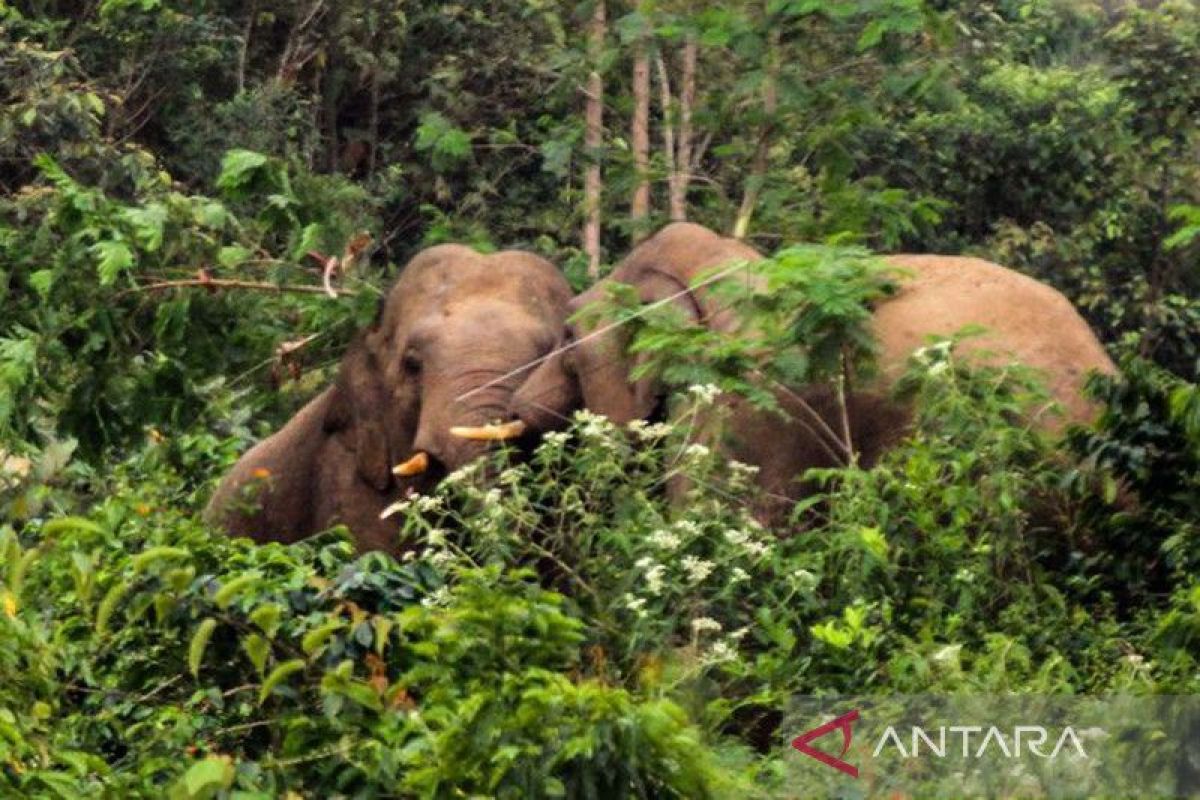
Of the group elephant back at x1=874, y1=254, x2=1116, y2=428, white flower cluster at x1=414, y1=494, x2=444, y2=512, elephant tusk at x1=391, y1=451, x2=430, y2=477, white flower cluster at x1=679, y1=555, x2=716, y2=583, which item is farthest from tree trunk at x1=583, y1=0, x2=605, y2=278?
white flower cluster at x1=679, y1=555, x2=716, y2=583

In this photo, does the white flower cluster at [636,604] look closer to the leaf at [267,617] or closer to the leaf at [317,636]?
the leaf at [317,636]

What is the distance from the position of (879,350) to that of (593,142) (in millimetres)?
6639

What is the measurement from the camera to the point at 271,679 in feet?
20.5

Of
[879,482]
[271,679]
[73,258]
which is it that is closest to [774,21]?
[73,258]

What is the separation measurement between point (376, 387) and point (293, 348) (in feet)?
2.24

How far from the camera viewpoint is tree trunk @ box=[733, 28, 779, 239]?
1123cm

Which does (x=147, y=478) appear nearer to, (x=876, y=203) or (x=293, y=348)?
(x=293, y=348)

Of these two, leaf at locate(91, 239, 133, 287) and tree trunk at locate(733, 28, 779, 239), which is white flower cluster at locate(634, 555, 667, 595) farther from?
tree trunk at locate(733, 28, 779, 239)

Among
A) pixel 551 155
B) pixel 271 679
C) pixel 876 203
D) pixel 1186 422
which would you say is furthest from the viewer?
pixel 551 155

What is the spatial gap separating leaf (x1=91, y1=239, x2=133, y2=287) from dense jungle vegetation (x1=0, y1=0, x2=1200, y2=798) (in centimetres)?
2

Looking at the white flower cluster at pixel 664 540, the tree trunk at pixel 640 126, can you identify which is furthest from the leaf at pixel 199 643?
the tree trunk at pixel 640 126

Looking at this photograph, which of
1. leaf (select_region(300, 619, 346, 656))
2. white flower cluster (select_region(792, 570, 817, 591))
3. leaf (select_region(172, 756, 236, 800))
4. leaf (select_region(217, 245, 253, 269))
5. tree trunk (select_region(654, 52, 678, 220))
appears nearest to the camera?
leaf (select_region(172, 756, 236, 800))

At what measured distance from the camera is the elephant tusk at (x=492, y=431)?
10477 millimetres

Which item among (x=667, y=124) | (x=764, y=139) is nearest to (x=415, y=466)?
(x=764, y=139)
